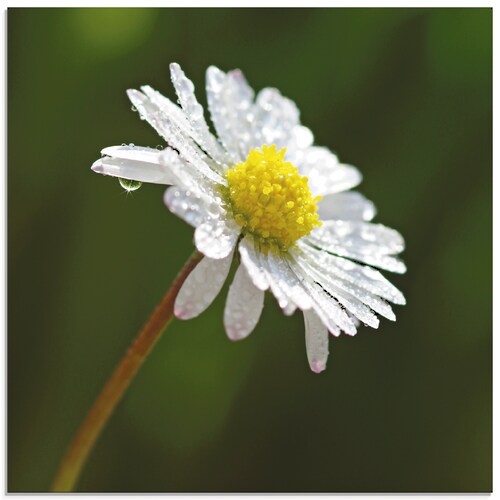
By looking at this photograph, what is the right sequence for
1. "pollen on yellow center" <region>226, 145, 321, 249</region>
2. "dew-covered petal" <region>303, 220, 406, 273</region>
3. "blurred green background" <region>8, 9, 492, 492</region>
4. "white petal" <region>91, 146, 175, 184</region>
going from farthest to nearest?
"blurred green background" <region>8, 9, 492, 492</region>
"dew-covered petal" <region>303, 220, 406, 273</region>
"pollen on yellow center" <region>226, 145, 321, 249</region>
"white petal" <region>91, 146, 175, 184</region>

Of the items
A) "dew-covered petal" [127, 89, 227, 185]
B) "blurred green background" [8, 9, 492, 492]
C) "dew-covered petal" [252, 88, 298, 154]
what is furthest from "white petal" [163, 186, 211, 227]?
"blurred green background" [8, 9, 492, 492]

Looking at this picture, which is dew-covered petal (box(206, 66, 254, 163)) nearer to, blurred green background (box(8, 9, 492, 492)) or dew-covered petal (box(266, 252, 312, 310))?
dew-covered petal (box(266, 252, 312, 310))

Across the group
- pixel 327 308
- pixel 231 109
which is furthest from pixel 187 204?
pixel 231 109

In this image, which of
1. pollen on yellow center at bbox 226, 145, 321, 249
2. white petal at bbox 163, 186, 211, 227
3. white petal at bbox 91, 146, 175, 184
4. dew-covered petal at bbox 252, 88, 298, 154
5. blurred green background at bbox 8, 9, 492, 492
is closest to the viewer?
white petal at bbox 163, 186, 211, 227

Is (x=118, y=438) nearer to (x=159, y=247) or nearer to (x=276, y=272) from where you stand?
(x=159, y=247)

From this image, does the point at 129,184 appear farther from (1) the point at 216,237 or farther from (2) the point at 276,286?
(2) the point at 276,286
